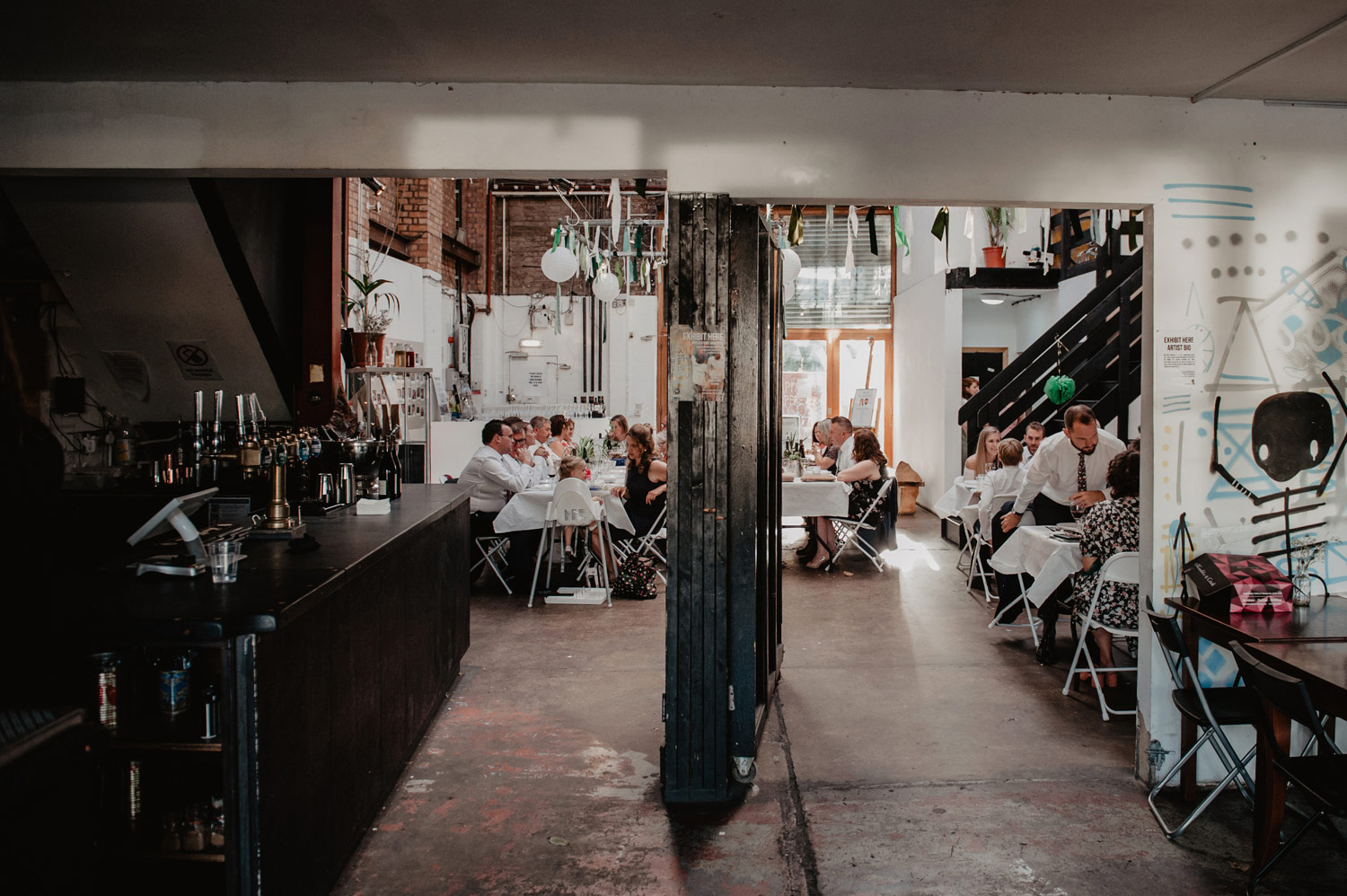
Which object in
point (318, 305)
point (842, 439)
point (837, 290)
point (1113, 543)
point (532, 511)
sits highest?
point (837, 290)

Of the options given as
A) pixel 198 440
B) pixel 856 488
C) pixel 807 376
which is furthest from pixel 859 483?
pixel 807 376

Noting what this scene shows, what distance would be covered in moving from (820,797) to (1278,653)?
5.48ft

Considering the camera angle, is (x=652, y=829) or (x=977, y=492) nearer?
(x=652, y=829)

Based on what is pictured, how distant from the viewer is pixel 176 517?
2514 mm

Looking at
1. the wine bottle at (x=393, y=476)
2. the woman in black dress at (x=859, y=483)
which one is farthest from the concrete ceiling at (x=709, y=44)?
the woman in black dress at (x=859, y=483)

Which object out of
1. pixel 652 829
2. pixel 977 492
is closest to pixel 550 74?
pixel 652 829

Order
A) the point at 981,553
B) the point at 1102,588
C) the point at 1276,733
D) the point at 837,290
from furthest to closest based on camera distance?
the point at 837,290 → the point at 981,553 → the point at 1102,588 → the point at 1276,733

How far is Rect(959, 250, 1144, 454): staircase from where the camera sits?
723cm

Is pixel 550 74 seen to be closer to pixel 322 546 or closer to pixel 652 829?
pixel 322 546

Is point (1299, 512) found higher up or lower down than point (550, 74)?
lower down

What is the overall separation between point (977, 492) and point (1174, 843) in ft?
14.0

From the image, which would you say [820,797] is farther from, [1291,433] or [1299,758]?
[1291,433]

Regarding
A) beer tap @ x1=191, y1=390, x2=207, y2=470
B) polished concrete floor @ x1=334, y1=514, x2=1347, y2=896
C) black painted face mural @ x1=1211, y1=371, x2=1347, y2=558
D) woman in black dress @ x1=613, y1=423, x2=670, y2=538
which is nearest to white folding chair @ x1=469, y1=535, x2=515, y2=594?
woman in black dress @ x1=613, y1=423, x2=670, y2=538

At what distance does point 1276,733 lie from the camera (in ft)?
8.66
